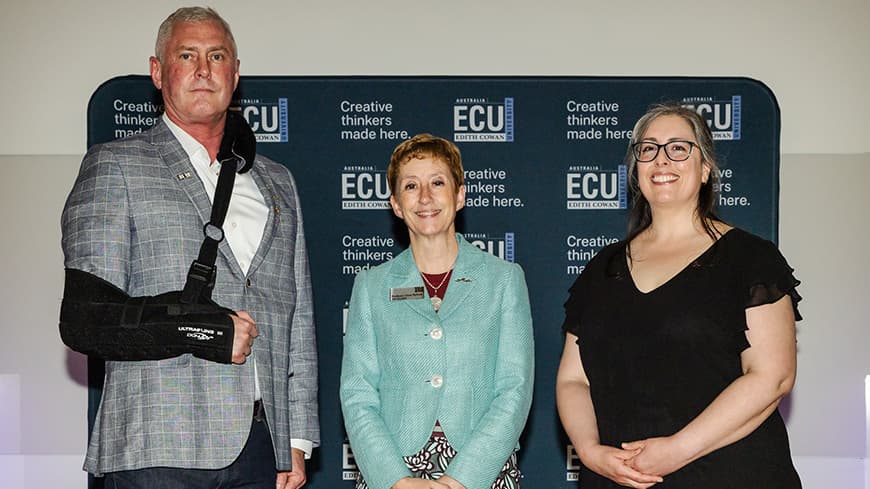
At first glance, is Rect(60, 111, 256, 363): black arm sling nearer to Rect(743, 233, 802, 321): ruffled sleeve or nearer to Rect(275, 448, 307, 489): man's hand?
Rect(275, 448, 307, 489): man's hand

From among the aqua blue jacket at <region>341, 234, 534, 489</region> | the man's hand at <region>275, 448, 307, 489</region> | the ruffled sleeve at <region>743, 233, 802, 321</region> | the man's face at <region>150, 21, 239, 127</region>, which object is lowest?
the man's hand at <region>275, 448, 307, 489</region>

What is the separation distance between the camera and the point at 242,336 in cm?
239

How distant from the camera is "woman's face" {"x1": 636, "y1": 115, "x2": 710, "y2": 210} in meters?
2.52

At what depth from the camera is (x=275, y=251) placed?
104 inches

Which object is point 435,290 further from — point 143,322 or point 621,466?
point 143,322

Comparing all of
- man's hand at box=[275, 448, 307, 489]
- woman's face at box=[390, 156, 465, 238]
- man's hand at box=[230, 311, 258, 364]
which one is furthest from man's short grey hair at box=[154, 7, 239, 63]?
man's hand at box=[275, 448, 307, 489]

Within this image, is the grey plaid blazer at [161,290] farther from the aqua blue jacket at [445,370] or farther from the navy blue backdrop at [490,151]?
the navy blue backdrop at [490,151]

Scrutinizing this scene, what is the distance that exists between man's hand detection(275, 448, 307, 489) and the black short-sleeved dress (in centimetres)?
85

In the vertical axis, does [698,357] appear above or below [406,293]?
below

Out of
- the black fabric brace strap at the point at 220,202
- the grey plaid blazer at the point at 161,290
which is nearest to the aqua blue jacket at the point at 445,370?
the grey plaid blazer at the point at 161,290

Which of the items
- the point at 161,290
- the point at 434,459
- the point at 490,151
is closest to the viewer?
the point at 161,290

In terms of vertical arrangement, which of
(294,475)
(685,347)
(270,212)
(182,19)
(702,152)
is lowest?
(294,475)

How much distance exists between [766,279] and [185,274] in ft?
4.81

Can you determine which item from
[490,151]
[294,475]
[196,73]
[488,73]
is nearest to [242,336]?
[294,475]
